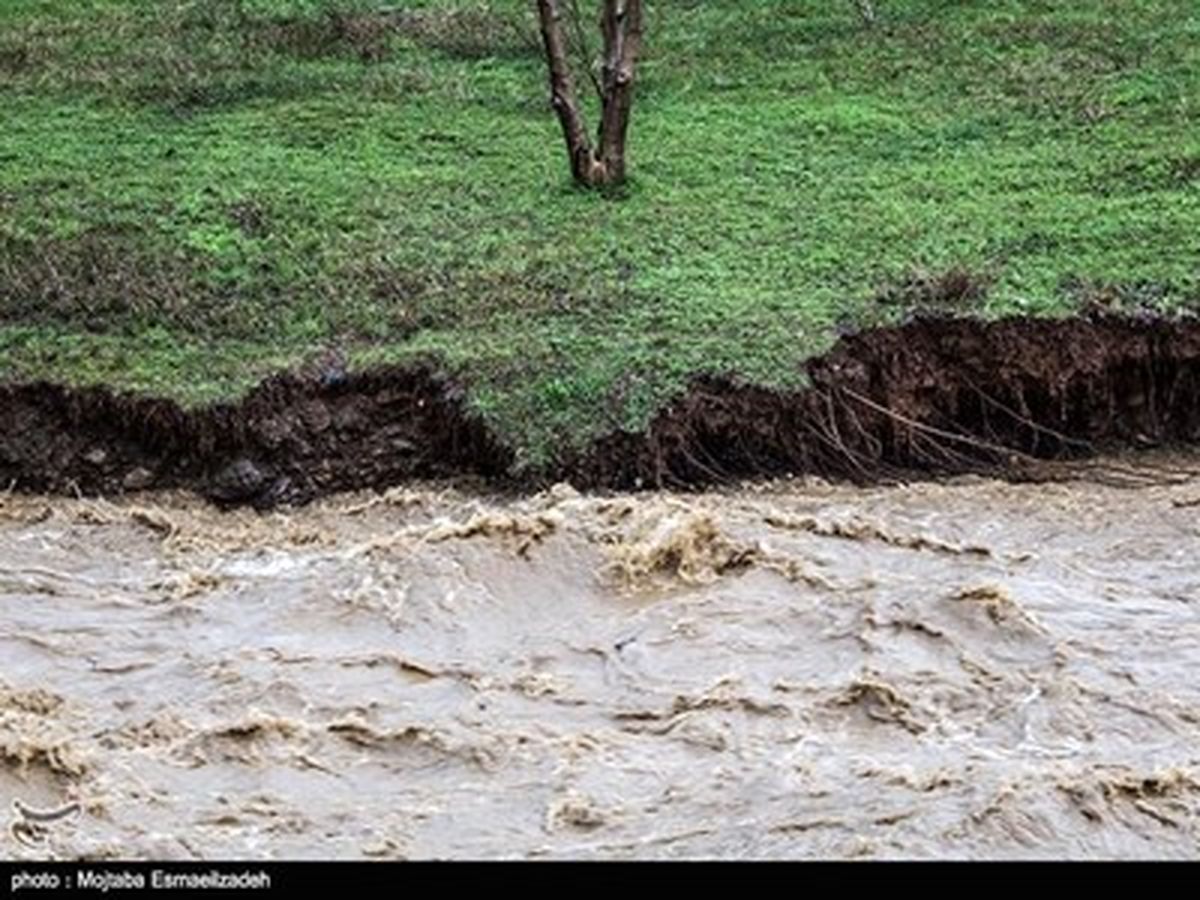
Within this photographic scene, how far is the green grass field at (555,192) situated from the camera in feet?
41.7

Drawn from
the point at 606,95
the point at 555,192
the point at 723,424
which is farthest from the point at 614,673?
the point at 606,95

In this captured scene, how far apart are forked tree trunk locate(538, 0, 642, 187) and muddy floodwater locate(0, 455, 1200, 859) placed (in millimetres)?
4015

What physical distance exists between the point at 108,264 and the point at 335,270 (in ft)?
4.98

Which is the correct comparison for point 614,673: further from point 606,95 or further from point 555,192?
point 606,95

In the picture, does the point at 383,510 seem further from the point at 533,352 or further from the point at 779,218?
the point at 779,218

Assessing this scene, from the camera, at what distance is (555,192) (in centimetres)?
1520

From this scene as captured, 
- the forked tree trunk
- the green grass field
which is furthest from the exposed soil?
the forked tree trunk

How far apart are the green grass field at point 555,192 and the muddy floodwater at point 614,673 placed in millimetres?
1147

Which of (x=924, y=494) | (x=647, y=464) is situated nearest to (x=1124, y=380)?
(x=924, y=494)

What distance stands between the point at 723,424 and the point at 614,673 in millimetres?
2716

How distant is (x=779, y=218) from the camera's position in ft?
47.6

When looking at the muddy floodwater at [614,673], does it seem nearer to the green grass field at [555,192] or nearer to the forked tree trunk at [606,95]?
the green grass field at [555,192]

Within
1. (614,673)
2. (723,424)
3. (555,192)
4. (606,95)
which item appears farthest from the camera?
(555,192)

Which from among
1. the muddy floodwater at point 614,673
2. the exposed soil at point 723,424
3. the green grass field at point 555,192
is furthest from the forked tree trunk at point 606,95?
the muddy floodwater at point 614,673
